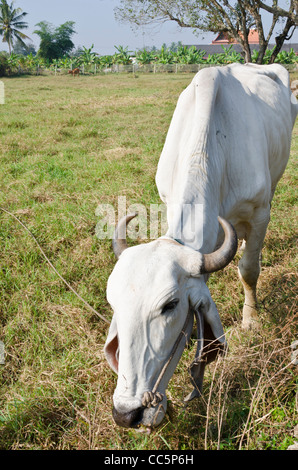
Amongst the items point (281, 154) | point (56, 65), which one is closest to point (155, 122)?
point (281, 154)

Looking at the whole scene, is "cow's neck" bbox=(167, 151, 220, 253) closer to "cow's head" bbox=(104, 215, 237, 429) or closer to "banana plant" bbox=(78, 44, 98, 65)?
"cow's head" bbox=(104, 215, 237, 429)

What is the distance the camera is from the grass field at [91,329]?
211 cm

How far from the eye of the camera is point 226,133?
2674 mm

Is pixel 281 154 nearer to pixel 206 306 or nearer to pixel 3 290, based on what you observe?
pixel 206 306

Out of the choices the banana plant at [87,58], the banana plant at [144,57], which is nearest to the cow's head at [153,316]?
the banana plant at [144,57]

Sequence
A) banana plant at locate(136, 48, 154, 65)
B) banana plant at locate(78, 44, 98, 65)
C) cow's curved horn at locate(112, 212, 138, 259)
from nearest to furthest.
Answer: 1. cow's curved horn at locate(112, 212, 138, 259)
2. banana plant at locate(136, 48, 154, 65)
3. banana plant at locate(78, 44, 98, 65)

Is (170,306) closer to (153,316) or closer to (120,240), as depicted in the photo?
(153,316)

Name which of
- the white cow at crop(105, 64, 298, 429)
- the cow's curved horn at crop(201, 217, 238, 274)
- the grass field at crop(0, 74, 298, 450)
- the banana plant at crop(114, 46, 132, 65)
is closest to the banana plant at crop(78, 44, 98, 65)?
the banana plant at crop(114, 46, 132, 65)

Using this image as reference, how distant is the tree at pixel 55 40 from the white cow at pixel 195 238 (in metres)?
52.1

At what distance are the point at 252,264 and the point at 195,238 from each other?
126cm

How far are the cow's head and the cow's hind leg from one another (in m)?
1.17

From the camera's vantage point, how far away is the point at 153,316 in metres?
1.67

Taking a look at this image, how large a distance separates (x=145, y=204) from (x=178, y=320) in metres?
3.12

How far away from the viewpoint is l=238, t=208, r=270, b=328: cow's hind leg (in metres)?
3.02
